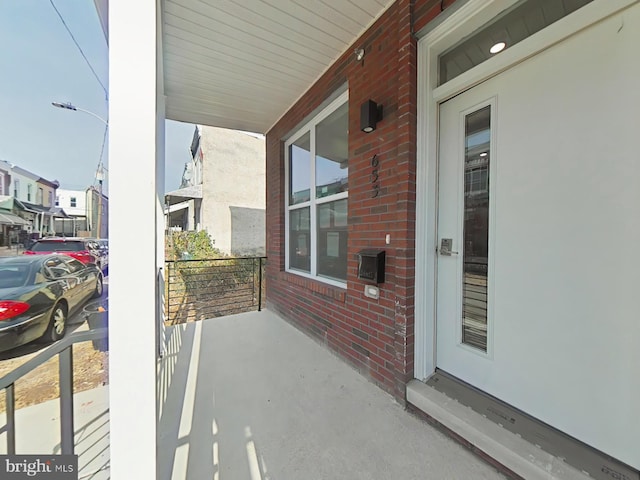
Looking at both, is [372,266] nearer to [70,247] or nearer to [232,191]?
[70,247]

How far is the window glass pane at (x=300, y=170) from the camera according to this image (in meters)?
3.05

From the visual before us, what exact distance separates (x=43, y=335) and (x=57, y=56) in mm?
883

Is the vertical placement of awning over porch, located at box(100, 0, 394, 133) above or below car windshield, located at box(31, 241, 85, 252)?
above

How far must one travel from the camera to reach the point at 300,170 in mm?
3238

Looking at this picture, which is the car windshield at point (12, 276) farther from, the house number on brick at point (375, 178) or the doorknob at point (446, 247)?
the doorknob at point (446, 247)

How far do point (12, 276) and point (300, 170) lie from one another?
111 inches

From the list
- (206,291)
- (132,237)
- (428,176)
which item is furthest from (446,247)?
(206,291)

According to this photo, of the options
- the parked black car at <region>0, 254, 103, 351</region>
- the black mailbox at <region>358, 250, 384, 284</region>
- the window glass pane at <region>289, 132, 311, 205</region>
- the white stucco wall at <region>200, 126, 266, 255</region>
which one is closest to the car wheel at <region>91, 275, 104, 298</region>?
the parked black car at <region>0, 254, 103, 351</region>

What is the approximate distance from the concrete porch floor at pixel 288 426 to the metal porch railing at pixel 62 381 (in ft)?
1.38

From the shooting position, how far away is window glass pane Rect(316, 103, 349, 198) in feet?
8.07

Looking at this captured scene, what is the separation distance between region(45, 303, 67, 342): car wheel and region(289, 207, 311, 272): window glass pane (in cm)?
230

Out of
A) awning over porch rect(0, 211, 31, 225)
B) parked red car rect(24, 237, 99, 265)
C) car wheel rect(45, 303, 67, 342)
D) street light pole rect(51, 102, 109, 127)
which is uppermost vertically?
street light pole rect(51, 102, 109, 127)

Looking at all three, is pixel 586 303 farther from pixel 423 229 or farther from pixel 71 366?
pixel 71 366

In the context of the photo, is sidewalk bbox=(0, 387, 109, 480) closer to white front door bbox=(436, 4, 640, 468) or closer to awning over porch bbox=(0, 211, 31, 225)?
awning over porch bbox=(0, 211, 31, 225)
